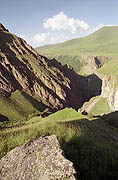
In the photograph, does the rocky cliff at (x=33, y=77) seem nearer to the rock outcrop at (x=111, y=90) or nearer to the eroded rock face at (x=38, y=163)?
the rock outcrop at (x=111, y=90)

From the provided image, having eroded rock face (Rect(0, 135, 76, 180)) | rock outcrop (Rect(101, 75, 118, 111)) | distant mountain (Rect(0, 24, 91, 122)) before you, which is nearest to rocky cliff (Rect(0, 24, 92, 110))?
distant mountain (Rect(0, 24, 91, 122))

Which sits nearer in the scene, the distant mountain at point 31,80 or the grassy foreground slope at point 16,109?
the grassy foreground slope at point 16,109

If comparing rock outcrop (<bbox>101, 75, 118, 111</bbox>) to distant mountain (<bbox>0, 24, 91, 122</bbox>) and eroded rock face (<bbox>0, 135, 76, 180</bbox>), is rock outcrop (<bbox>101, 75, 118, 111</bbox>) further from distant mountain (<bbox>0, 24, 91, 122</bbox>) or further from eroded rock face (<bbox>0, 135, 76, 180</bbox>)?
eroded rock face (<bbox>0, 135, 76, 180</bbox>)

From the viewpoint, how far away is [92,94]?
178125mm

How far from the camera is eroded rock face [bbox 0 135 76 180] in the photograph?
4.48 m

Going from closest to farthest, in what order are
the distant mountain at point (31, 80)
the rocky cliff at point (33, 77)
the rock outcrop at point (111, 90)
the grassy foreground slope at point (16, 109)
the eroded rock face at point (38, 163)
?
the eroded rock face at point (38, 163), the rock outcrop at point (111, 90), the grassy foreground slope at point (16, 109), the distant mountain at point (31, 80), the rocky cliff at point (33, 77)

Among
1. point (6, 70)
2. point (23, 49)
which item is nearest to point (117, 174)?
point (6, 70)

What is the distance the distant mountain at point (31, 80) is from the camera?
127375 mm

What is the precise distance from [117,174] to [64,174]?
2.50m

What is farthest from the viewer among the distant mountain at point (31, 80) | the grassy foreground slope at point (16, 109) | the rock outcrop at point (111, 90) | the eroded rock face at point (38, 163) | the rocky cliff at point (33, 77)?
the rocky cliff at point (33, 77)

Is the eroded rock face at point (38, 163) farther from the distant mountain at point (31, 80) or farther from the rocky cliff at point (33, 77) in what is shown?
the rocky cliff at point (33, 77)

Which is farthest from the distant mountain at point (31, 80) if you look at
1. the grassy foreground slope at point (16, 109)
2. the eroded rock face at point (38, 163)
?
the eroded rock face at point (38, 163)

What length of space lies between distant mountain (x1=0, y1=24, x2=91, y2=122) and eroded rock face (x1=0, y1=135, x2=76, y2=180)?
114836 mm

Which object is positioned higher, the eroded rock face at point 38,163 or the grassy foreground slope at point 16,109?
the eroded rock face at point 38,163
